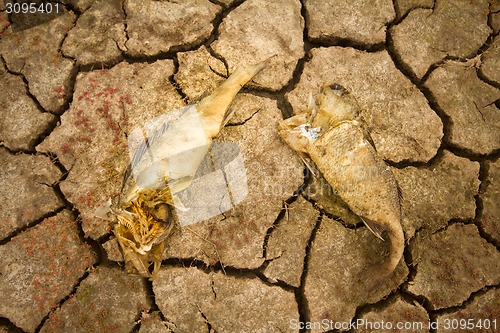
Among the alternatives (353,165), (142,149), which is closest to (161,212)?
(142,149)

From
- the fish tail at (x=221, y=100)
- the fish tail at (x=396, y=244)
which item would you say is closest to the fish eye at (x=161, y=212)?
the fish tail at (x=221, y=100)

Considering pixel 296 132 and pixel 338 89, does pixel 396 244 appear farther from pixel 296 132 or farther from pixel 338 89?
pixel 338 89

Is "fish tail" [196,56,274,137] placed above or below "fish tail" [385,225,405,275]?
above

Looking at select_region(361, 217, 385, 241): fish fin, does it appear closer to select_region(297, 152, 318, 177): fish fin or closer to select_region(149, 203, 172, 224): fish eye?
select_region(297, 152, 318, 177): fish fin

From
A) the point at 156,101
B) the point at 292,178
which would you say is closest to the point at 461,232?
the point at 292,178

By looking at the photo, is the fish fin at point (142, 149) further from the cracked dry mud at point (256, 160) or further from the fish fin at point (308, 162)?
the fish fin at point (308, 162)

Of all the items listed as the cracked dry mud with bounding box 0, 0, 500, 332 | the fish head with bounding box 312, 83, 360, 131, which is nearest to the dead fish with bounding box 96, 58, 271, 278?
the cracked dry mud with bounding box 0, 0, 500, 332
